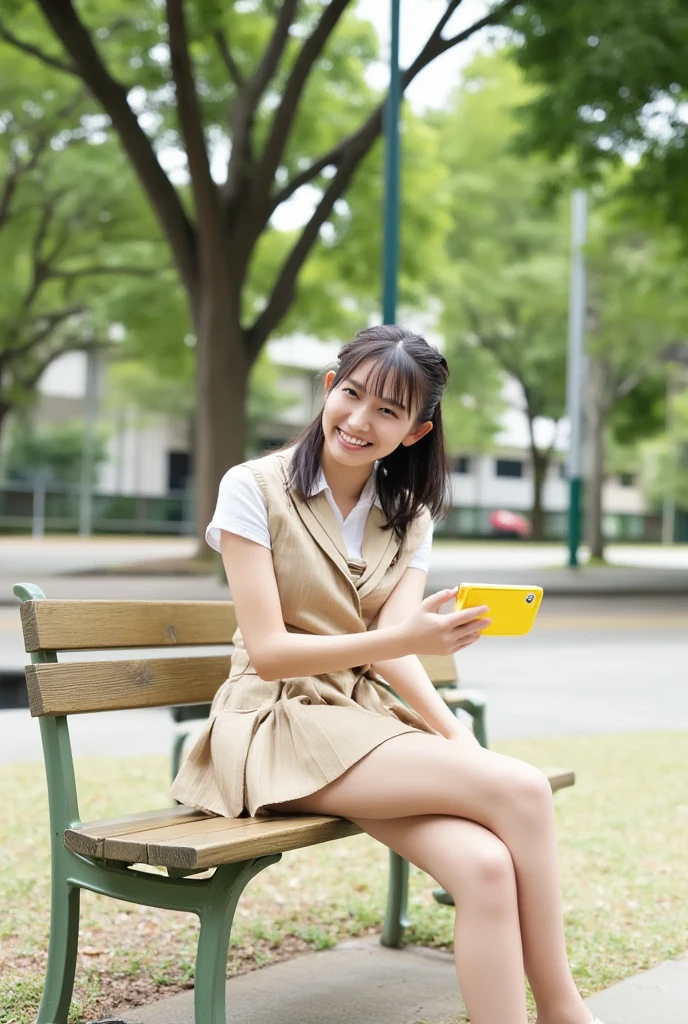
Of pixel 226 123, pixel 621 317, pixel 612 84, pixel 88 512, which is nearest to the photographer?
pixel 612 84

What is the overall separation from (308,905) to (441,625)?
6.25 ft

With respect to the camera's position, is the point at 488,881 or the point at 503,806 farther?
the point at 503,806

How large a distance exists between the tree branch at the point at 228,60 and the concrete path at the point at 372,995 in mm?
14372

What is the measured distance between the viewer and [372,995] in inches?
129

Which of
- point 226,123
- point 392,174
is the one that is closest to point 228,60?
point 226,123

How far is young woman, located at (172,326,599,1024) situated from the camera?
2529 mm

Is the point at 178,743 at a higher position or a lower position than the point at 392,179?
lower

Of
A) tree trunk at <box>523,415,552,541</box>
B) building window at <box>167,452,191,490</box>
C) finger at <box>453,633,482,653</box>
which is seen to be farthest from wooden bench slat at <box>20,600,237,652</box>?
building window at <box>167,452,191,490</box>

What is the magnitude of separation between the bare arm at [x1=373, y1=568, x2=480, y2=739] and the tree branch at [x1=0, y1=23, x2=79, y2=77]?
40.5 ft

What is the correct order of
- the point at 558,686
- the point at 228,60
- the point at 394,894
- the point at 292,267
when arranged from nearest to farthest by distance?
the point at 394,894 → the point at 558,686 → the point at 292,267 → the point at 228,60

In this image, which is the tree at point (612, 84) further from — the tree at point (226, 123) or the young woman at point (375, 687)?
the young woman at point (375, 687)

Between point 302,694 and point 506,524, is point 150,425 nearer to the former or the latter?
point 506,524

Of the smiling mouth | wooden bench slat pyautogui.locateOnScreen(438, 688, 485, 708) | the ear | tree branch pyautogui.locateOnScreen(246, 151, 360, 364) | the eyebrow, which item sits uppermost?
tree branch pyautogui.locateOnScreen(246, 151, 360, 364)

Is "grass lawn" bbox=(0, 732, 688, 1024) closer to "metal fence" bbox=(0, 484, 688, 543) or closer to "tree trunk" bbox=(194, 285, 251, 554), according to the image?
"tree trunk" bbox=(194, 285, 251, 554)
